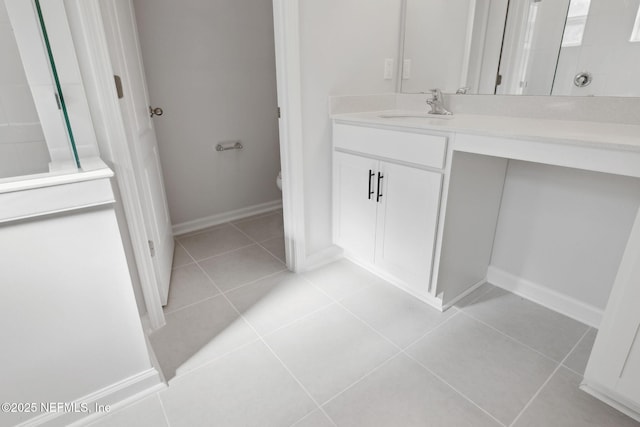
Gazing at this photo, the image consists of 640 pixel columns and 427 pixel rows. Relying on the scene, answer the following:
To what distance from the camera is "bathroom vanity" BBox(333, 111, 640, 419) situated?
1.09 metres

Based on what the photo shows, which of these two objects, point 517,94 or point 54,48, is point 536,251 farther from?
point 54,48

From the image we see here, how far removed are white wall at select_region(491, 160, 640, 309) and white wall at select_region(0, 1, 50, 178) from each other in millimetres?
2007

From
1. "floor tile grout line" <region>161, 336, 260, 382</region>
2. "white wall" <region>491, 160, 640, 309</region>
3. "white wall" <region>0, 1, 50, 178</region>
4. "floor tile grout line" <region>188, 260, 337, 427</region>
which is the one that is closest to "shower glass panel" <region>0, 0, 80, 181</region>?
"white wall" <region>0, 1, 50, 178</region>

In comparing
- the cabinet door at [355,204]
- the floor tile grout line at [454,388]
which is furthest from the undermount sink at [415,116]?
the floor tile grout line at [454,388]

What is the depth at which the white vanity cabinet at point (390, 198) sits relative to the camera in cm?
155

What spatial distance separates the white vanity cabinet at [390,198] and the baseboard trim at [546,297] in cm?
48

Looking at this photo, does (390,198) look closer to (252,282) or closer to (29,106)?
(252,282)

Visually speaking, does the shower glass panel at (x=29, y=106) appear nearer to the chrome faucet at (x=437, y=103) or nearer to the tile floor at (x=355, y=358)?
the tile floor at (x=355, y=358)

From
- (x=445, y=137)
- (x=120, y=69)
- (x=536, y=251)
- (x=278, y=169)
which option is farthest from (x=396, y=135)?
(x=278, y=169)

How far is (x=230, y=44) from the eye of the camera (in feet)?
8.46

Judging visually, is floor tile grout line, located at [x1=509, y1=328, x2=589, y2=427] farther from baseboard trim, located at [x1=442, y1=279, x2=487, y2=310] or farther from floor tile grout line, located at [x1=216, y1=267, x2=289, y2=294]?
floor tile grout line, located at [x1=216, y1=267, x2=289, y2=294]

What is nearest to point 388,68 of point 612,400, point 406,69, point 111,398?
point 406,69

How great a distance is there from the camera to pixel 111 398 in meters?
1.24

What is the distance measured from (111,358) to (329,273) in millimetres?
1217
